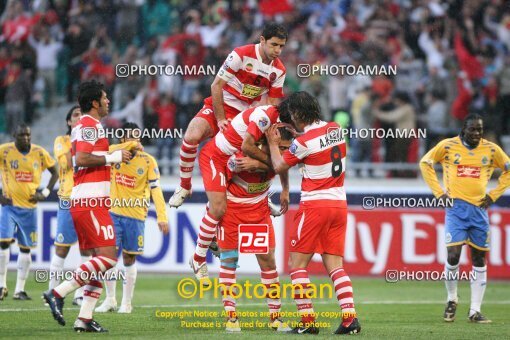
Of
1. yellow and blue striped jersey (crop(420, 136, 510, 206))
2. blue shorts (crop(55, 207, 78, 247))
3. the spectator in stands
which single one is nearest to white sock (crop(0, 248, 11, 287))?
blue shorts (crop(55, 207, 78, 247))

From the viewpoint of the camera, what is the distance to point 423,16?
72.8ft

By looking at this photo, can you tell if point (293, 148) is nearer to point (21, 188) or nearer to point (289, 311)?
point (289, 311)

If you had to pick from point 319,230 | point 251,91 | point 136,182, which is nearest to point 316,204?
point 319,230

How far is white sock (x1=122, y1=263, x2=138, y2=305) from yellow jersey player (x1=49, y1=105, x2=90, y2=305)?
821 mm

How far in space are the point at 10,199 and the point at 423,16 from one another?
35.3 feet

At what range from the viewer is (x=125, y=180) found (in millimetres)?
13930

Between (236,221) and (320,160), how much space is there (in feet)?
4.49

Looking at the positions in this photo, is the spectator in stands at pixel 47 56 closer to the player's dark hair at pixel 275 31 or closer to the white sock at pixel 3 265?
the white sock at pixel 3 265

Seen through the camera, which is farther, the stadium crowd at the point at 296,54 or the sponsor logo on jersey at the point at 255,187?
A: the stadium crowd at the point at 296,54

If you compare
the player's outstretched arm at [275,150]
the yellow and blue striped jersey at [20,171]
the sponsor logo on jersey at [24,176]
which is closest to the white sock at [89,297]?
the player's outstretched arm at [275,150]

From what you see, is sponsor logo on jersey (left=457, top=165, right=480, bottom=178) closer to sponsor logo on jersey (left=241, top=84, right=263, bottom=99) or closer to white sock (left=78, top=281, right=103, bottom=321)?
sponsor logo on jersey (left=241, top=84, right=263, bottom=99)

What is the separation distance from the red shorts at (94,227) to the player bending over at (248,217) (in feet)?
4.50

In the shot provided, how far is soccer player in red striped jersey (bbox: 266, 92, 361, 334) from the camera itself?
1045 cm

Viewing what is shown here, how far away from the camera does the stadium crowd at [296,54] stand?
20141mm
